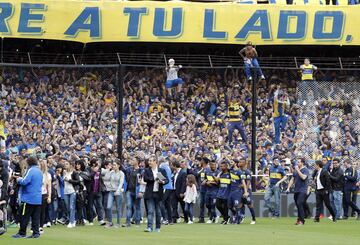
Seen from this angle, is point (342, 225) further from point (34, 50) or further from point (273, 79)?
point (34, 50)

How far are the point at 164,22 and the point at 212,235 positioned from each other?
12800 mm

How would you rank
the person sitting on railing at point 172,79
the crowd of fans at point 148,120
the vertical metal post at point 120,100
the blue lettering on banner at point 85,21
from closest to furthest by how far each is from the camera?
the crowd of fans at point 148,120 → the vertical metal post at point 120,100 → the person sitting on railing at point 172,79 → the blue lettering on banner at point 85,21

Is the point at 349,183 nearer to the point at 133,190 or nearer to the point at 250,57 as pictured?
the point at 250,57

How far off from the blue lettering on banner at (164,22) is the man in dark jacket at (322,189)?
7582 mm

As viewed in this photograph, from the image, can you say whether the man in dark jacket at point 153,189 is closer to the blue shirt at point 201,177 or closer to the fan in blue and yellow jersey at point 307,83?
the blue shirt at point 201,177

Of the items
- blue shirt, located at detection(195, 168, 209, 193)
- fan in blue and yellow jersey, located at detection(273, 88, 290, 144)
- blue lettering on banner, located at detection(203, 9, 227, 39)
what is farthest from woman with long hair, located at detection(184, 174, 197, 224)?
blue lettering on banner, located at detection(203, 9, 227, 39)

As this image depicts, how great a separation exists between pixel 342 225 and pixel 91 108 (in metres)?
8.23

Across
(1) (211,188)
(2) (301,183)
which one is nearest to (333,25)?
(2) (301,183)

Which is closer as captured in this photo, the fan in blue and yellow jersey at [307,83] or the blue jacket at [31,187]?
the blue jacket at [31,187]

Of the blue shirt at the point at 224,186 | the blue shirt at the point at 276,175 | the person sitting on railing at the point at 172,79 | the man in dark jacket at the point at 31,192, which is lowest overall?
the man in dark jacket at the point at 31,192

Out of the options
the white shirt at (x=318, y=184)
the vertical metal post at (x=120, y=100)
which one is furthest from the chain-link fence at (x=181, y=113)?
the white shirt at (x=318, y=184)

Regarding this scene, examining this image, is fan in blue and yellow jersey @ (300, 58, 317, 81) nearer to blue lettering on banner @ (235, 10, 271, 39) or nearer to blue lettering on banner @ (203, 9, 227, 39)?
blue lettering on banner @ (235, 10, 271, 39)

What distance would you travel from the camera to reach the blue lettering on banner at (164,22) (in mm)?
38094

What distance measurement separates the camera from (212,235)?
87.7 feet
